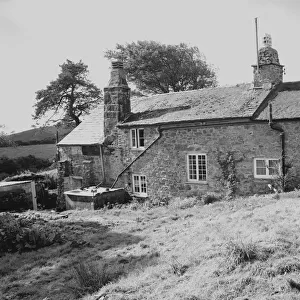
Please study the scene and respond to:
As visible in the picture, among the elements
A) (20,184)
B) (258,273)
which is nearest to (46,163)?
(20,184)

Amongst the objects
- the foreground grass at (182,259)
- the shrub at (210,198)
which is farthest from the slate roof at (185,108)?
the foreground grass at (182,259)

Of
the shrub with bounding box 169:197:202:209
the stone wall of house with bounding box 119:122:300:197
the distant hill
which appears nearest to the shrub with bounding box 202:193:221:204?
the shrub with bounding box 169:197:202:209

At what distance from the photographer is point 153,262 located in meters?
9.45

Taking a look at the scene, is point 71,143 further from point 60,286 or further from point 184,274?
point 184,274

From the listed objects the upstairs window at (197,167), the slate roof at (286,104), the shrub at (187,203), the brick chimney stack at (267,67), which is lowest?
the shrub at (187,203)

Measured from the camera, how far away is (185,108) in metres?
22.2

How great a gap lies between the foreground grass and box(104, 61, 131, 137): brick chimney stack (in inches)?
420

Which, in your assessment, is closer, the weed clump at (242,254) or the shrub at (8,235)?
the weed clump at (242,254)

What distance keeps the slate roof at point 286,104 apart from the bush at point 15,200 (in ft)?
57.4

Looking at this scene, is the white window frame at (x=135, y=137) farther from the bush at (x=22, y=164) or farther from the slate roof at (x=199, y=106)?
the bush at (x=22, y=164)

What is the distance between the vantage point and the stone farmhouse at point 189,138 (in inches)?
722

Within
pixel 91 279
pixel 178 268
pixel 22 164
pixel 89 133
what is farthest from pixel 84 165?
pixel 22 164

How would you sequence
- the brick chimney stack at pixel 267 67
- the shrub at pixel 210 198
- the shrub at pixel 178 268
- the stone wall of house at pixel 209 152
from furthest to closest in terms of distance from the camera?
the brick chimney stack at pixel 267 67 → the shrub at pixel 210 198 → the stone wall of house at pixel 209 152 → the shrub at pixel 178 268

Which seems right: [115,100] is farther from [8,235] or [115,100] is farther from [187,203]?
[8,235]
